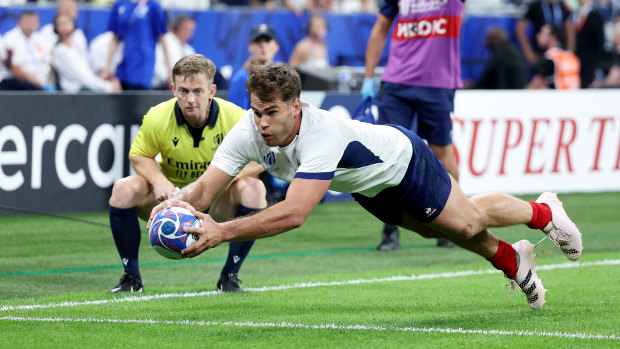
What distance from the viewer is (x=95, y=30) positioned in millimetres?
16625

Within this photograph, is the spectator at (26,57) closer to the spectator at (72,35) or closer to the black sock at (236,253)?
the spectator at (72,35)

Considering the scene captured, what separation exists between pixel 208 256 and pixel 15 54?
669cm

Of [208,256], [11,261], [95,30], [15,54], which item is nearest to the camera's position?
[11,261]

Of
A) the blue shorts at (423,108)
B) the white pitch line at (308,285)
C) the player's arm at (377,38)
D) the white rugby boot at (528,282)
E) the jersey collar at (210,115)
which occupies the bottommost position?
the white pitch line at (308,285)

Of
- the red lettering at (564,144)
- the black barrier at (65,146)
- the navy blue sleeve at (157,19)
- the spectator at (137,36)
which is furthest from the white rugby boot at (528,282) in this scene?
the navy blue sleeve at (157,19)

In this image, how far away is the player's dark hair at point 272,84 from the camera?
18.8ft

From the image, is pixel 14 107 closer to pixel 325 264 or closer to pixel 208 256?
pixel 208 256

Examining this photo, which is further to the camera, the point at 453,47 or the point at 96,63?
the point at 96,63

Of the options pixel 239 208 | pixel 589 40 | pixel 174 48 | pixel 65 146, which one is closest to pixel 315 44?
pixel 174 48

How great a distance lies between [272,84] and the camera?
18.8 ft

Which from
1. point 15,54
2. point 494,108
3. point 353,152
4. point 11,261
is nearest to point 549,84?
point 494,108

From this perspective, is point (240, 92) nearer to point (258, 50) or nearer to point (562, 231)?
point (258, 50)

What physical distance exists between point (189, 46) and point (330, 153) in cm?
1105

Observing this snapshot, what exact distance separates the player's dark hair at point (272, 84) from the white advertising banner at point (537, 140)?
7.73m
